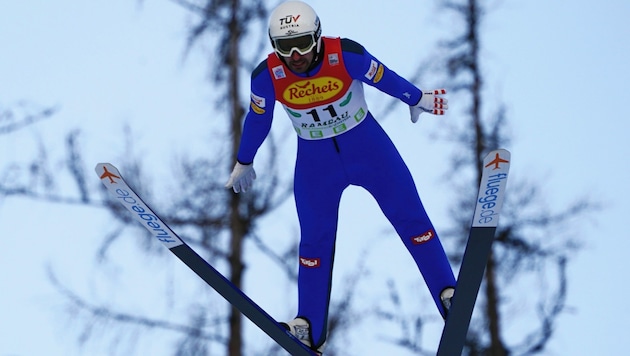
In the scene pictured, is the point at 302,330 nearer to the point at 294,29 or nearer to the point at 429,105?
the point at 429,105

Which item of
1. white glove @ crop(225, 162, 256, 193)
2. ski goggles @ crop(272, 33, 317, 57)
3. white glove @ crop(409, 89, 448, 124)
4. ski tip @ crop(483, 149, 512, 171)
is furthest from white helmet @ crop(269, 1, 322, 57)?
ski tip @ crop(483, 149, 512, 171)

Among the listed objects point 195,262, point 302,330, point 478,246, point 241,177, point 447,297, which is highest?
point 241,177

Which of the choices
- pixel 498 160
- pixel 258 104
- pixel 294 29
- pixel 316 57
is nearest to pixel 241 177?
pixel 258 104

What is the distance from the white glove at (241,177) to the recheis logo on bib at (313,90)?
1.74ft

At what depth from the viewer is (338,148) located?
4840 millimetres

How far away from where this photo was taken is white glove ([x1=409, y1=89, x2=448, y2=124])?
191 inches

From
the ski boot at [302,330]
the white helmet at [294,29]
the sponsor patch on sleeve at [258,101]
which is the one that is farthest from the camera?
the ski boot at [302,330]

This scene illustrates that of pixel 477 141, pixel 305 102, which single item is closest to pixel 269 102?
pixel 305 102

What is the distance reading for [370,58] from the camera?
4.68 meters

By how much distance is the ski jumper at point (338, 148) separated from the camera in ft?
15.3

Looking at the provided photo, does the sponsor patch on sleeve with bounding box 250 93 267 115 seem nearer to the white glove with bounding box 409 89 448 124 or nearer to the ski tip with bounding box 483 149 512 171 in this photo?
the white glove with bounding box 409 89 448 124

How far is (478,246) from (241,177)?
1270mm

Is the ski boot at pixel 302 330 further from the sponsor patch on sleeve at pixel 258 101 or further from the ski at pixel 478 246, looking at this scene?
the sponsor patch on sleeve at pixel 258 101

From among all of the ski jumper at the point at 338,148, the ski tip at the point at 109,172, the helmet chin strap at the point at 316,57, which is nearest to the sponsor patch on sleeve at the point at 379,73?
the ski jumper at the point at 338,148
